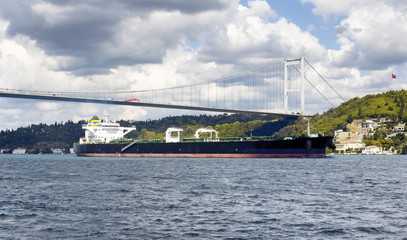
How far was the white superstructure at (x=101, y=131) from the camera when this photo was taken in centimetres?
9912

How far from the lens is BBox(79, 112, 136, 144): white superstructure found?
99.1 m

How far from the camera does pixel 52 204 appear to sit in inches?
761

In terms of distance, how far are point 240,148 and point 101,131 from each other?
44215 millimetres

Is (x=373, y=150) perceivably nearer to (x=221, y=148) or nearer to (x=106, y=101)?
(x=221, y=148)

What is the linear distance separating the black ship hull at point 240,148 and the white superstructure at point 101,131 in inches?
823

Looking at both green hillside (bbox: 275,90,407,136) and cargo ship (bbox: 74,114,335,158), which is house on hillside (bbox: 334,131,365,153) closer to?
green hillside (bbox: 275,90,407,136)

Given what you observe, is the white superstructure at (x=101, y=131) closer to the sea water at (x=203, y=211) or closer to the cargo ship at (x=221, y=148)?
the cargo ship at (x=221, y=148)

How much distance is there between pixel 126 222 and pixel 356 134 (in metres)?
136

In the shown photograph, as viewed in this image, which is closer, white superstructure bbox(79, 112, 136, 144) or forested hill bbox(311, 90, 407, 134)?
white superstructure bbox(79, 112, 136, 144)

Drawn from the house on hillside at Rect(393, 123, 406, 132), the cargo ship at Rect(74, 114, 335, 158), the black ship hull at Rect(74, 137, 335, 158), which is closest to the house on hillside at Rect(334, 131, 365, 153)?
the house on hillside at Rect(393, 123, 406, 132)

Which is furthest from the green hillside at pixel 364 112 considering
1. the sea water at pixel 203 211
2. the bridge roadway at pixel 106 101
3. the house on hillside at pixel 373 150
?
the sea water at pixel 203 211

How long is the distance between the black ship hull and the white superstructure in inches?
823

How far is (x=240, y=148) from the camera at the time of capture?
66.8m

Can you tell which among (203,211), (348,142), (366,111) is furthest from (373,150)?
(203,211)
